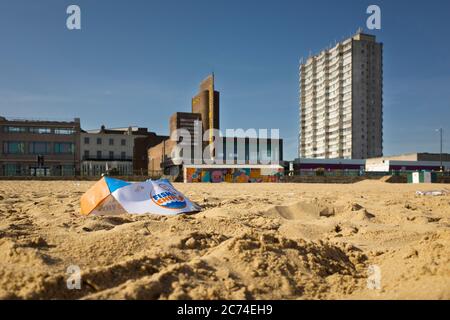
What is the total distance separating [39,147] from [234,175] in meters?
29.8

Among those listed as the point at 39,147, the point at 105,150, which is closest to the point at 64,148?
the point at 39,147

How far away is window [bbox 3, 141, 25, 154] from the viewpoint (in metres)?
49.1

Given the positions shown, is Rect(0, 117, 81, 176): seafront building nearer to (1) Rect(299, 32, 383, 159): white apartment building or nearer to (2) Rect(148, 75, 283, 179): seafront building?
(2) Rect(148, 75, 283, 179): seafront building

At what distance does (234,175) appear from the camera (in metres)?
37.7

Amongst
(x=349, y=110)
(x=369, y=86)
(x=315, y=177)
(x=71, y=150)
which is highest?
(x=369, y=86)

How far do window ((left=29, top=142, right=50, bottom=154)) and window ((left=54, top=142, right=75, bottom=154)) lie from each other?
1.15 metres

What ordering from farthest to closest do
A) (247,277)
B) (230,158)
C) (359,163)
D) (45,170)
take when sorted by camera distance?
(359,163), (230,158), (45,170), (247,277)

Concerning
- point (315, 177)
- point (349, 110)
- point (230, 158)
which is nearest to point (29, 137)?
point (230, 158)

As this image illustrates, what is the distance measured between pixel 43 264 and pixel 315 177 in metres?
37.4

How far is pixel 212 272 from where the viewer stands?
277 cm
